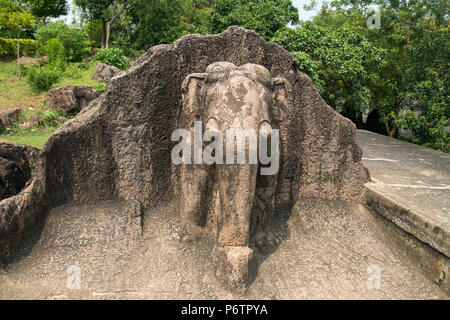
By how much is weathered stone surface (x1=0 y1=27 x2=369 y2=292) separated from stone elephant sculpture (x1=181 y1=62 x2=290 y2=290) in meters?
0.31

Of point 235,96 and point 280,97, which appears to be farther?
point 280,97

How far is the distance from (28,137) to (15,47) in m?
8.87

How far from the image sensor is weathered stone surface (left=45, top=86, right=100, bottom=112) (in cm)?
903

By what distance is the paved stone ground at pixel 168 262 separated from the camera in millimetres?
2330

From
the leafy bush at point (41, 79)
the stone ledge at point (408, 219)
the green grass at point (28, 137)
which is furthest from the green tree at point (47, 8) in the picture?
the stone ledge at point (408, 219)

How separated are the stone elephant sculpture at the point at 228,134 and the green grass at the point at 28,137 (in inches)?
226

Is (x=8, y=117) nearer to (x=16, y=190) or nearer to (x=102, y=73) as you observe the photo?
(x=102, y=73)

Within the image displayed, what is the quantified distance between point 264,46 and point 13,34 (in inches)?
656

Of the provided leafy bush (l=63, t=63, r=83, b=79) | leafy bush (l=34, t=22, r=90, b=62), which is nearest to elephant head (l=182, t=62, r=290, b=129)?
leafy bush (l=63, t=63, r=83, b=79)

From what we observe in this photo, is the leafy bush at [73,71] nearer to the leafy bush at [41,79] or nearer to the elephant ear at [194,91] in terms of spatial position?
the leafy bush at [41,79]

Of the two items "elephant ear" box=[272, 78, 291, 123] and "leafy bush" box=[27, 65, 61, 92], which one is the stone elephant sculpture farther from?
"leafy bush" box=[27, 65, 61, 92]

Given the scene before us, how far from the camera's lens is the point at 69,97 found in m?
9.02

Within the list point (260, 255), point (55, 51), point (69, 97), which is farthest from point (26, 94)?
point (260, 255)
